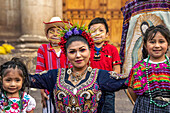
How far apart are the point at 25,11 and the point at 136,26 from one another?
13.5ft

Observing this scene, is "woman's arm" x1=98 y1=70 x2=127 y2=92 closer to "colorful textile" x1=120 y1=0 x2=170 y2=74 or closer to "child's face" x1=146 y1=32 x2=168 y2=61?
"child's face" x1=146 y1=32 x2=168 y2=61

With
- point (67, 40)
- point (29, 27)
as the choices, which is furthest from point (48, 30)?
point (29, 27)

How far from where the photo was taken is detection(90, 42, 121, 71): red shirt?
10.5 ft

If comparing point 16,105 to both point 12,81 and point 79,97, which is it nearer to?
point 12,81

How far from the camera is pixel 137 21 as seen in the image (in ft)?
11.6

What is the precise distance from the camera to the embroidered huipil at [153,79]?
2051mm

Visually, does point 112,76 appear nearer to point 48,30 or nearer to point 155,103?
point 155,103

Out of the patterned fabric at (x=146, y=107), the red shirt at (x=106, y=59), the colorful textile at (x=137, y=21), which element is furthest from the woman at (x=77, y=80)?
the colorful textile at (x=137, y=21)

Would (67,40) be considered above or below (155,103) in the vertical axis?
above

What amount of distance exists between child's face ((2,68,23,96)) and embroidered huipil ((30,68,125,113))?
137mm

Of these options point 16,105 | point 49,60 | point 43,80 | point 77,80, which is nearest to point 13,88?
point 16,105

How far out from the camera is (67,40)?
7.46 feet

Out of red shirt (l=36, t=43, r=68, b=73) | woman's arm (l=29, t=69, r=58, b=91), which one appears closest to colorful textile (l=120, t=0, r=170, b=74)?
red shirt (l=36, t=43, r=68, b=73)

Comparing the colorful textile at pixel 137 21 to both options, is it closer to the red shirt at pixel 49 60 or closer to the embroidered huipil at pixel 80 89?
the red shirt at pixel 49 60
